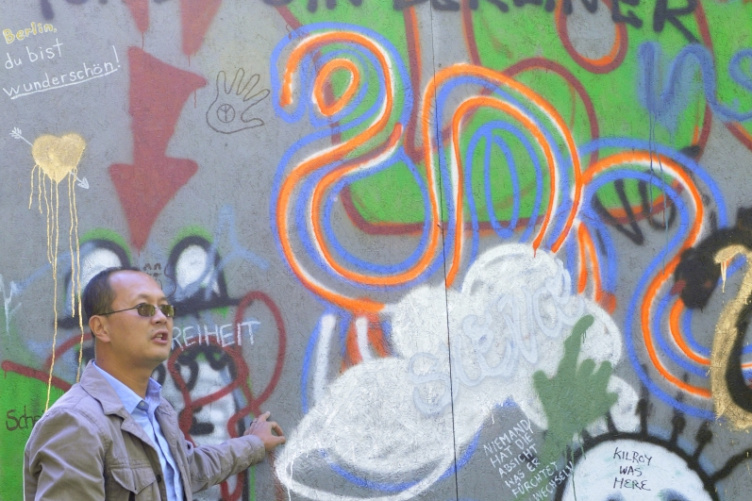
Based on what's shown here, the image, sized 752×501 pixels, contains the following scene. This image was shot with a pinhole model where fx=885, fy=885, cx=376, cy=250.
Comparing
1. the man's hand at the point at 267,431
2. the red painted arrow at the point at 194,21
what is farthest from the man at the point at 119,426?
the red painted arrow at the point at 194,21

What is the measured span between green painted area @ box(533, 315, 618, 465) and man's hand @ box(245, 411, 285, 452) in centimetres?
121

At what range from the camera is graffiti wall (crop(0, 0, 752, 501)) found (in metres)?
3.94

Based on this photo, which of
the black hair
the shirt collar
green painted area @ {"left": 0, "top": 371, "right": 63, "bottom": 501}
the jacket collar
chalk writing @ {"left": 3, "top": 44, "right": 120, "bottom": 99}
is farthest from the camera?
chalk writing @ {"left": 3, "top": 44, "right": 120, "bottom": 99}

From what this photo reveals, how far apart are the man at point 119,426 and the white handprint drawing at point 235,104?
0.94 meters

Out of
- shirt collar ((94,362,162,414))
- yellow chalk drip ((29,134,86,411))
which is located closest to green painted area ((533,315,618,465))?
shirt collar ((94,362,162,414))

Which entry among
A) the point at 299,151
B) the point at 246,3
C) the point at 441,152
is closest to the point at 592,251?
the point at 441,152

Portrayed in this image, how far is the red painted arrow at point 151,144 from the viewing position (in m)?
3.94

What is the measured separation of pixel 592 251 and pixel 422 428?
1165mm

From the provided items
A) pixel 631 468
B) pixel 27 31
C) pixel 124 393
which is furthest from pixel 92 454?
pixel 631 468

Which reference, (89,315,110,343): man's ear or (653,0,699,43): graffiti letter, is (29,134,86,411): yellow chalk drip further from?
(653,0,699,43): graffiti letter

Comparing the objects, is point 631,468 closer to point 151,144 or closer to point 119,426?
point 119,426

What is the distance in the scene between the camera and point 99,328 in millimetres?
3295

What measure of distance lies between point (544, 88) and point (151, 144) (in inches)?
73.2

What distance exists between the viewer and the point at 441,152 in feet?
13.6
